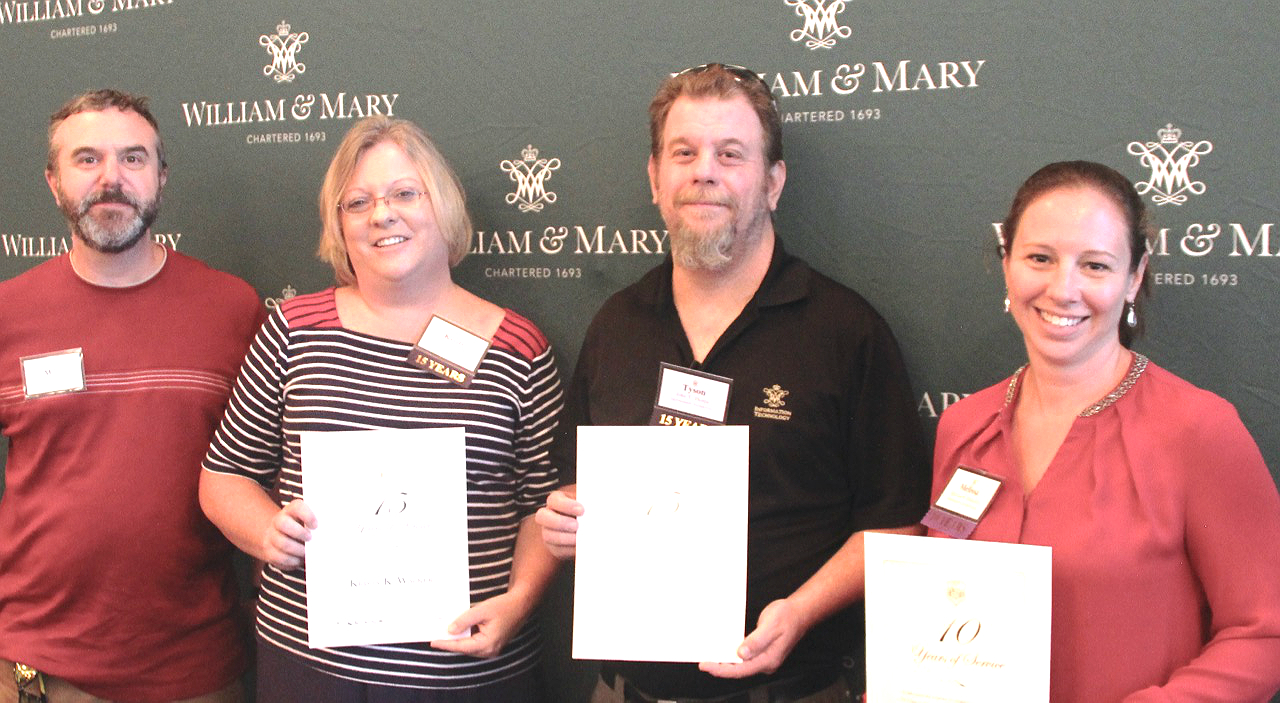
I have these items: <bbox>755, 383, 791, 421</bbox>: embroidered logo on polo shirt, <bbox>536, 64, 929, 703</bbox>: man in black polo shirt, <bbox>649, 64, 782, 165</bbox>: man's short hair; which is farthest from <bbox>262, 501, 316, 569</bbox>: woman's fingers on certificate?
<bbox>649, 64, 782, 165</bbox>: man's short hair

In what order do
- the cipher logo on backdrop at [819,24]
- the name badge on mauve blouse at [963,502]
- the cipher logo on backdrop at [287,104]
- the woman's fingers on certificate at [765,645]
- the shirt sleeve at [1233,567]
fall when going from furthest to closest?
the cipher logo on backdrop at [287,104] < the cipher logo on backdrop at [819,24] < the woman's fingers on certificate at [765,645] < the name badge on mauve blouse at [963,502] < the shirt sleeve at [1233,567]

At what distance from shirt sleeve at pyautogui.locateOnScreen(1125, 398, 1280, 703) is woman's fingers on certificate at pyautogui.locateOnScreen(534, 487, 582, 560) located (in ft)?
3.20

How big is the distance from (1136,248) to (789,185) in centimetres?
87

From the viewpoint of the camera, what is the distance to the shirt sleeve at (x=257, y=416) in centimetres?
213

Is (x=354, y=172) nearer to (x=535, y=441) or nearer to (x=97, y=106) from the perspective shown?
(x=535, y=441)

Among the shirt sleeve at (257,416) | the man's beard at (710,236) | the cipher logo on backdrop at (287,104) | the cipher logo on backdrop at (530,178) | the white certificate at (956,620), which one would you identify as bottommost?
the white certificate at (956,620)

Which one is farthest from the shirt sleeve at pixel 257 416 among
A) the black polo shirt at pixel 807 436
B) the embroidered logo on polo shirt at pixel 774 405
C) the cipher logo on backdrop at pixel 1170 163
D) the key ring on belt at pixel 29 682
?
the cipher logo on backdrop at pixel 1170 163

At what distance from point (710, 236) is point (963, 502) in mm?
695

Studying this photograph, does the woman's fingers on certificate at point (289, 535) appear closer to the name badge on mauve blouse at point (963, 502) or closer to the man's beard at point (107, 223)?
the man's beard at point (107, 223)

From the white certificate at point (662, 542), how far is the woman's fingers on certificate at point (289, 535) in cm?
58

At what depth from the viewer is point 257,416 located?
2.15m

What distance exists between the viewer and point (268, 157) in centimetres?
282

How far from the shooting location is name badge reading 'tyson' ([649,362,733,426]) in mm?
1892

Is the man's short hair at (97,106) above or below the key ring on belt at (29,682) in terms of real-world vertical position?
above
